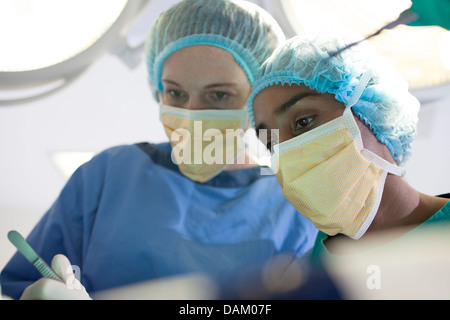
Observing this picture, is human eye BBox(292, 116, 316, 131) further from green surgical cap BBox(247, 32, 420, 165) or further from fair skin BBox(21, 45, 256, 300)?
fair skin BBox(21, 45, 256, 300)

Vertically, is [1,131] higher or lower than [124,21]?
lower

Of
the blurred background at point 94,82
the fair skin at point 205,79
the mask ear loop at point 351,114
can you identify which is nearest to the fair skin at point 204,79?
the fair skin at point 205,79

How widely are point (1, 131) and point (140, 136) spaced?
0.49 metres

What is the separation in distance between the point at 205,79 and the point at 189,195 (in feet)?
1.21

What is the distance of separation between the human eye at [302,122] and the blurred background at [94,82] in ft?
0.82

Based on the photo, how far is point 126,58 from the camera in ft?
5.09

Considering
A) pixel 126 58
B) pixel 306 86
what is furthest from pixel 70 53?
pixel 306 86

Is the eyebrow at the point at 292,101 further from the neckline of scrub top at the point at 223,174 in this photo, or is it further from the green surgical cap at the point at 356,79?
the neckline of scrub top at the point at 223,174

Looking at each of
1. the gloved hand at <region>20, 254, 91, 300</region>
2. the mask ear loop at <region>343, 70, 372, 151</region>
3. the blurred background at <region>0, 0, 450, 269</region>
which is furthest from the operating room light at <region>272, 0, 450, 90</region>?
the gloved hand at <region>20, 254, 91, 300</region>

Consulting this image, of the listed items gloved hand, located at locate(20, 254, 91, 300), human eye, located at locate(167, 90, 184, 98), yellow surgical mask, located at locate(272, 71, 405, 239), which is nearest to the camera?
gloved hand, located at locate(20, 254, 91, 300)

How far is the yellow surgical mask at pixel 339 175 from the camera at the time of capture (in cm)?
107

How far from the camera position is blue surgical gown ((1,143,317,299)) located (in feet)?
4.47

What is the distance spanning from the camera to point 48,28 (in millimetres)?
1253

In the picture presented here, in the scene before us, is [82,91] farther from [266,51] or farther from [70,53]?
[266,51]
